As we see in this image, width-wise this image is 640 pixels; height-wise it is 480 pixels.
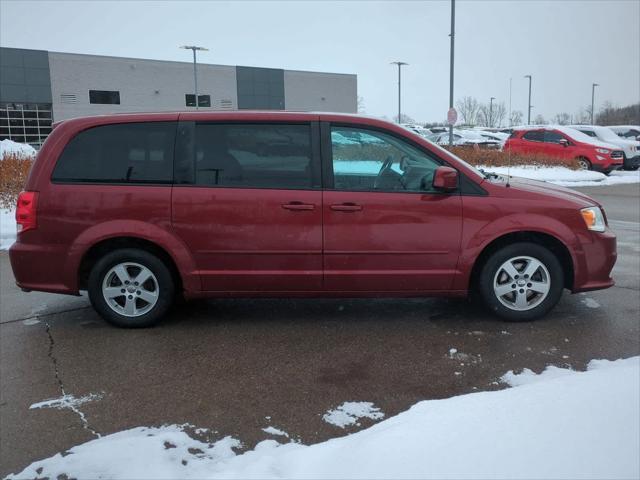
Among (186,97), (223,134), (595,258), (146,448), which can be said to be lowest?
(146,448)

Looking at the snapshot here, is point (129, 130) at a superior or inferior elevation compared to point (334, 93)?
inferior

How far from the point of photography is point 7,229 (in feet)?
32.5

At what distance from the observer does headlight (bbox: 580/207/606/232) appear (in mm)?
4859

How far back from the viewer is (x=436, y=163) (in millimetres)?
4840

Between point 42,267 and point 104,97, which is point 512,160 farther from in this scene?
point 104,97

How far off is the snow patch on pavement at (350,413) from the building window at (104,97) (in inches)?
2015

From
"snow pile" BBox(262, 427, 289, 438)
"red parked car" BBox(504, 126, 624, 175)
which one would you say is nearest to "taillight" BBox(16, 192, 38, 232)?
"snow pile" BBox(262, 427, 289, 438)

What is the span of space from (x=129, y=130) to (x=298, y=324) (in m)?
2.12

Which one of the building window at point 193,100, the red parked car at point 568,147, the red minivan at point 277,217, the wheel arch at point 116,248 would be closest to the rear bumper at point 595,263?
the red minivan at point 277,217

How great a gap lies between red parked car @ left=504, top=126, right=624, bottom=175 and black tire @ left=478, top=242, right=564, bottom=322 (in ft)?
60.0

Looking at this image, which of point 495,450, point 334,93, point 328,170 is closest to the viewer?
point 495,450

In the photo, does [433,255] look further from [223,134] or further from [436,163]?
[223,134]

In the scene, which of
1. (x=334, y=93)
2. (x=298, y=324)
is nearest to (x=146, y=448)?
(x=298, y=324)

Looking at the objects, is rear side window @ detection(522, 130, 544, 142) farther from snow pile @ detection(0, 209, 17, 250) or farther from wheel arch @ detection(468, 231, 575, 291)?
wheel arch @ detection(468, 231, 575, 291)
